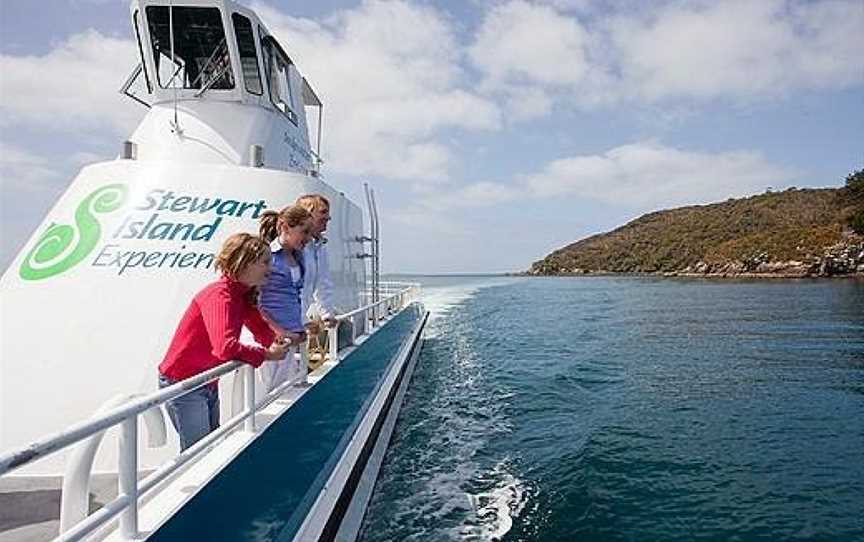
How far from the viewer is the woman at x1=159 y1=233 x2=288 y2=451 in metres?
3.09

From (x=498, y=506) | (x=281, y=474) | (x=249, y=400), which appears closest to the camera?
(x=249, y=400)

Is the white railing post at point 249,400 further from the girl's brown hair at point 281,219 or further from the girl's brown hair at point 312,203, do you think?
the girl's brown hair at point 312,203

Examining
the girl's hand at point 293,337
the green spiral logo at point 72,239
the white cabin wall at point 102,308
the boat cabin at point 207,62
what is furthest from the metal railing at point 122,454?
the boat cabin at point 207,62

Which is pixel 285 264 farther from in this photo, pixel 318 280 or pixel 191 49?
pixel 191 49

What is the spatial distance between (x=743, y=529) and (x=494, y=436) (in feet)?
13.0

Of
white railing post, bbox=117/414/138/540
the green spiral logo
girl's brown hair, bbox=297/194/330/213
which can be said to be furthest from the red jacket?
the green spiral logo

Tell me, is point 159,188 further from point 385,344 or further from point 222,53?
point 385,344

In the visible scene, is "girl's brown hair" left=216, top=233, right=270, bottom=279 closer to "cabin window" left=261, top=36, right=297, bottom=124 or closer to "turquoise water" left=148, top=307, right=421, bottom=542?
"turquoise water" left=148, top=307, right=421, bottom=542

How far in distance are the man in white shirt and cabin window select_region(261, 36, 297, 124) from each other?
3.81 m

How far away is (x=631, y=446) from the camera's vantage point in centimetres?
807

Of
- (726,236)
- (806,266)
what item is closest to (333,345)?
(806,266)

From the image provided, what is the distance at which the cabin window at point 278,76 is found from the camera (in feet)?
27.5

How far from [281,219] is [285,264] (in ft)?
1.18

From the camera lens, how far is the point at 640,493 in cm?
642
